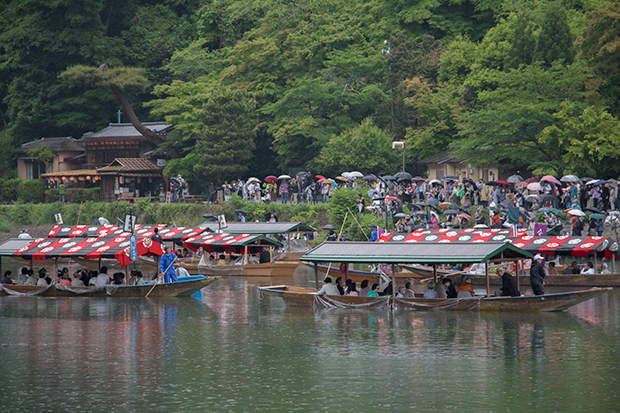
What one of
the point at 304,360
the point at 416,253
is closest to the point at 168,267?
the point at 416,253

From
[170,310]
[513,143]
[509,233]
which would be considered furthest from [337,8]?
[170,310]

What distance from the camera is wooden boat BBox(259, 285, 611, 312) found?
26.4 m

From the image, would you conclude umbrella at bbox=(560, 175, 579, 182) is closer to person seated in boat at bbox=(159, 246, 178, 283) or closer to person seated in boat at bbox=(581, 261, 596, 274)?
person seated in boat at bbox=(581, 261, 596, 274)

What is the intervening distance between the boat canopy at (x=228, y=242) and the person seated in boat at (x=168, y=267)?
6.95 meters

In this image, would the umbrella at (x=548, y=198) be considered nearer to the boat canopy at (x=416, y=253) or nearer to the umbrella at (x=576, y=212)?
the umbrella at (x=576, y=212)

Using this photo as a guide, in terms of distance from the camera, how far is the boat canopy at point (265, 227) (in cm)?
4453

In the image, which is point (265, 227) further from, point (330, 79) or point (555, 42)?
point (555, 42)

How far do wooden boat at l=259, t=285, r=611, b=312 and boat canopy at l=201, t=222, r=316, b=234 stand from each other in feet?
47.3

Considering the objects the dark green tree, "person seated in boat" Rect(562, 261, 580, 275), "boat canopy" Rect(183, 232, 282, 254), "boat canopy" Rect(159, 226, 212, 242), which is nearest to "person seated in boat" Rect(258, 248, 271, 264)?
"boat canopy" Rect(183, 232, 282, 254)

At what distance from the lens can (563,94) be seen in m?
47.6

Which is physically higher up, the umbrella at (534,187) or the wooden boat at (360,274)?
the umbrella at (534,187)

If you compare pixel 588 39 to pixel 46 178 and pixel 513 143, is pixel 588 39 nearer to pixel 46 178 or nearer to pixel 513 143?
pixel 513 143

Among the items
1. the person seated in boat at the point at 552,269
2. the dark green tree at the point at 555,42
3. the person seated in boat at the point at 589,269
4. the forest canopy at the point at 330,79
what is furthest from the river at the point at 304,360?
the dark green tree at the point at 555,42

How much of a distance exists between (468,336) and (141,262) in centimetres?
2884
